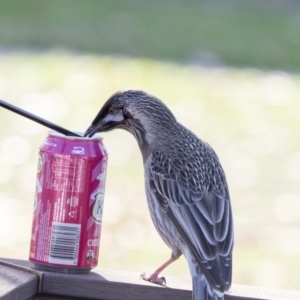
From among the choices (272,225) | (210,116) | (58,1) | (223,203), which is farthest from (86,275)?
(58,1)

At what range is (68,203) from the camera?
3.31 metres

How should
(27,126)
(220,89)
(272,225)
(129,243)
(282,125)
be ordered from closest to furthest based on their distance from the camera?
(129,243) < (272,225) < (27,126) < (282,125) < (220,89)

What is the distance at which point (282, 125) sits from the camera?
12328 millimetres

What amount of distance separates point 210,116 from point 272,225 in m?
4.20

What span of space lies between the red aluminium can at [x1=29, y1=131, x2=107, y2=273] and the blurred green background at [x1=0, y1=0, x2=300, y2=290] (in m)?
3.59

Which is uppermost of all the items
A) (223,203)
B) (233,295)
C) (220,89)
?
(220,89)

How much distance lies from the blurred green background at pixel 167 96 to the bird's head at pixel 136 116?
296cm

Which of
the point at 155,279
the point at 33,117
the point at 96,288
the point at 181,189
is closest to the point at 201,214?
the point at 181,189

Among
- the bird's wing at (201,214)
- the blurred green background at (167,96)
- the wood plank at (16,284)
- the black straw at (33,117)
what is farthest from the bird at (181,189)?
the blurred green background at (167,96)

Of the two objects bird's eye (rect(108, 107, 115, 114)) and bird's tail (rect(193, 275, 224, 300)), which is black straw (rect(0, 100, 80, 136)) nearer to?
bird's eye (rect(108, 107, 115, 114))

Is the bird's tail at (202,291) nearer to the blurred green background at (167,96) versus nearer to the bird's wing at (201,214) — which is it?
the bird's wing at (201,214)

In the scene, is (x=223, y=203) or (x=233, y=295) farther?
(x=223, y=203)

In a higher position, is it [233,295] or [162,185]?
[162,185]

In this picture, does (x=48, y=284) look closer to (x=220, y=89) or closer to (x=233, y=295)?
(x=233, y=295)
